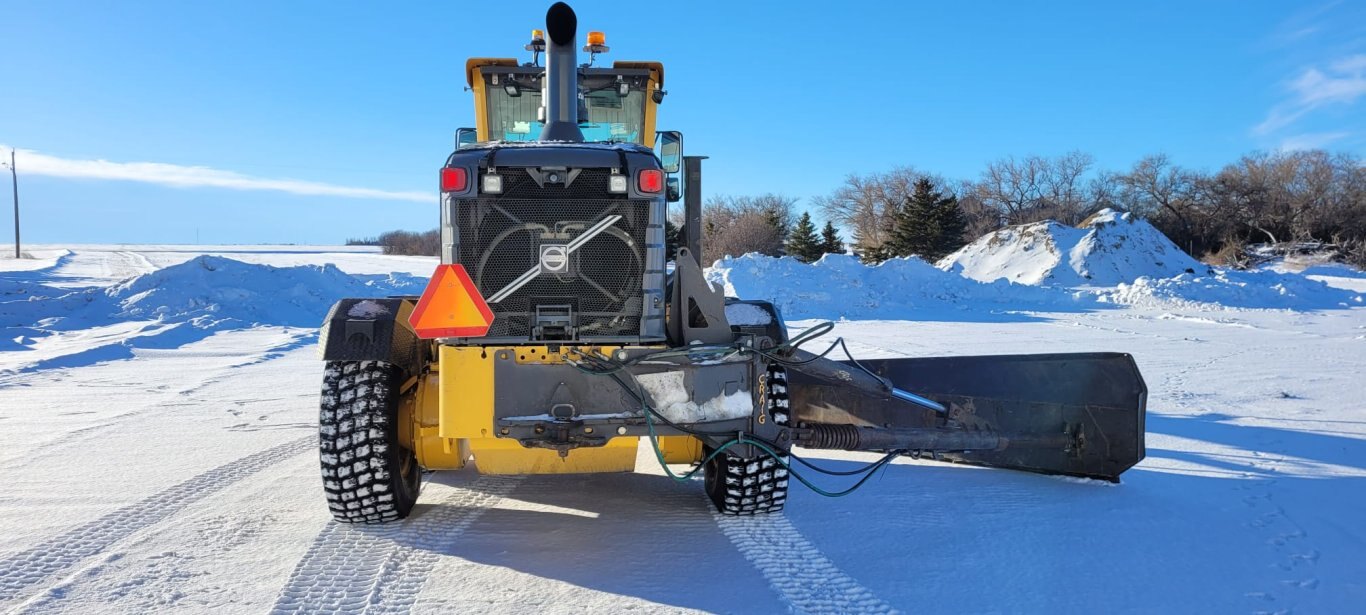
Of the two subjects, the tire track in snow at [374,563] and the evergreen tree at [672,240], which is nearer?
the tire track in snow at [374,563]

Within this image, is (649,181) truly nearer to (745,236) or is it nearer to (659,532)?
(659,532)

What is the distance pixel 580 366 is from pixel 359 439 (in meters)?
1.19

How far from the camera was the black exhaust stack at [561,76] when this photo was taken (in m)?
5.06

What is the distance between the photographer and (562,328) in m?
4.21

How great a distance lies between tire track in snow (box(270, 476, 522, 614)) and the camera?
10.9ft

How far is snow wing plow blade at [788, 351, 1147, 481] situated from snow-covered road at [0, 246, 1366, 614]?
0.22 metres

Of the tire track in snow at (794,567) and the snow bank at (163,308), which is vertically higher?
the snow bank at (163,308)

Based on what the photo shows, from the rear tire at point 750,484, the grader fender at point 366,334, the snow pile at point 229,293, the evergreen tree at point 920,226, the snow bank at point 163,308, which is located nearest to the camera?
the grader fender at point 366,334

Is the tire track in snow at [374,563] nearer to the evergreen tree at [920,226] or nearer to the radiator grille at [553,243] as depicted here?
the radiator grille at [553,243]

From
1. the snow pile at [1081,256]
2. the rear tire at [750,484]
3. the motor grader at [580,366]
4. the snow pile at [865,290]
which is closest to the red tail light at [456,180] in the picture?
the motor grader at [580,366]

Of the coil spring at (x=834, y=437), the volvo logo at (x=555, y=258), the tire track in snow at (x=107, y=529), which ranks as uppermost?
the volvo logo at (x=555, y=258)

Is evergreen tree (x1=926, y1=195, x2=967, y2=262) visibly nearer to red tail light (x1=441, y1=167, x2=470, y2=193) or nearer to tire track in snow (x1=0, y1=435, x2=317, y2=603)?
tire track in snow (x1=0, y1=435, x2=317, y2=603)

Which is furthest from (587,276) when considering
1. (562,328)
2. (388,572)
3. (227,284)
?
(227,284)

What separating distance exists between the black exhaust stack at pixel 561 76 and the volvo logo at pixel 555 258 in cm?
101
